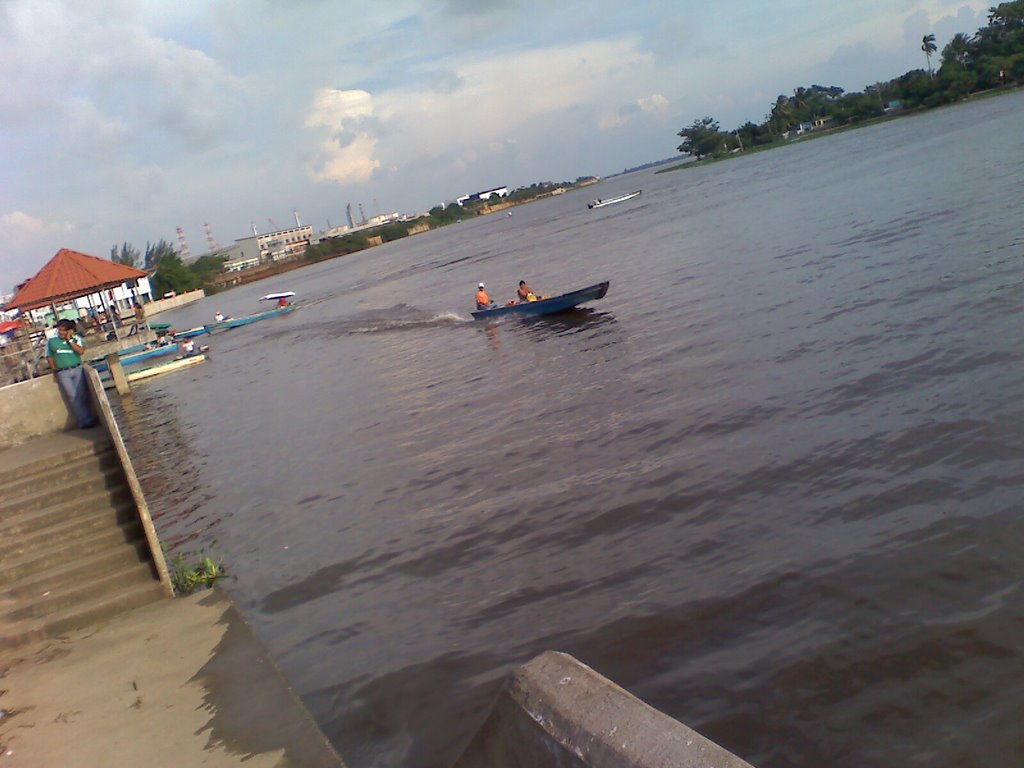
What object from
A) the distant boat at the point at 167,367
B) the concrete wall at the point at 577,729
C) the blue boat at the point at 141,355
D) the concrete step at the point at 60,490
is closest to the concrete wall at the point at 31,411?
the concrete step at the point at 60,490

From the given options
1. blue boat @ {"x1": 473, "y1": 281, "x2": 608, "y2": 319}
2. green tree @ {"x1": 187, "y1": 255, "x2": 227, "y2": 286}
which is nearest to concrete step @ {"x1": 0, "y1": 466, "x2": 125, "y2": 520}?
blue boat @ {"x1": 473, "y1": 281, "x2": 608, "y2": 319}

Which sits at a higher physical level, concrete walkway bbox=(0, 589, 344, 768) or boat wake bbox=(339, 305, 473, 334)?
boat wake bbox=(339, 305, 473, 334)

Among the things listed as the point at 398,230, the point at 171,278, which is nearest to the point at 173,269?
the point at 171,278

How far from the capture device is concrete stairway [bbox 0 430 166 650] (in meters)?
7.29

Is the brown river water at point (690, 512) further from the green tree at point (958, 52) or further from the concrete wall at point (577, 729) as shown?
the green tree at point (958, 52)

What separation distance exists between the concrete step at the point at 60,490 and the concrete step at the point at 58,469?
2 centimetres

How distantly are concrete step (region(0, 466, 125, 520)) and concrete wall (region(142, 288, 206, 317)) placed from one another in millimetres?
61502

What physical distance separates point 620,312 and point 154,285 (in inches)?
3240

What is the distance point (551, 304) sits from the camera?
22828 mm

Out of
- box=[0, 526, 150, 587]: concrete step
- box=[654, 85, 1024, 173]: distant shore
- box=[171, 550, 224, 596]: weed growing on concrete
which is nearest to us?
box=[0, 526, 150, 587]: concrete step

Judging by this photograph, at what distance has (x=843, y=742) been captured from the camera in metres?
4.98

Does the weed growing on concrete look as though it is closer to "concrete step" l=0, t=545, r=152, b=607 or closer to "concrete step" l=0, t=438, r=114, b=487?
"concrete step" l=0, t=545, r=152, b=607

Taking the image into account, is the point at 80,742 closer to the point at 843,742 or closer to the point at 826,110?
the point at 843,742

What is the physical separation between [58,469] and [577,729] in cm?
769
